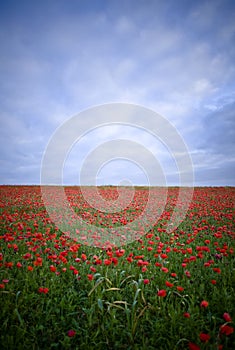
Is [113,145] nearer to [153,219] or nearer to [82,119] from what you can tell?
[82,119]

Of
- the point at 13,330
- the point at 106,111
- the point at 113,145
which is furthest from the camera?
the point at 113,145

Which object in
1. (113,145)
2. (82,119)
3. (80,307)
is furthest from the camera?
(113,145)

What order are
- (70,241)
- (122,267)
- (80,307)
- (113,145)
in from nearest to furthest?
(80,307) → (122,267) → (70,241) → (113,145)

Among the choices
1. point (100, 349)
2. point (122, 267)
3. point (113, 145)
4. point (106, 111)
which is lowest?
point (100, 349)

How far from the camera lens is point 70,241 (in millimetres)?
5797

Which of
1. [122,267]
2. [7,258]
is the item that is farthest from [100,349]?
[7,258]

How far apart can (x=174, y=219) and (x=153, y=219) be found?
2.90 feet

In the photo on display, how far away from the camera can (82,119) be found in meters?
8.81

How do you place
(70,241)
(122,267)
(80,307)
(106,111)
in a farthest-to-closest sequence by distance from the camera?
(106,111), (70,241), (122,267), (80,307)

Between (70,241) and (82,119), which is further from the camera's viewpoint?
(82,119)

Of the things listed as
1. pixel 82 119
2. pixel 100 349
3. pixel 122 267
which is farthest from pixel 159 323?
pixel 82 119

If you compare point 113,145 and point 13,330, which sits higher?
point 113,145

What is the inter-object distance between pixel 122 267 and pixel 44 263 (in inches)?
62.2

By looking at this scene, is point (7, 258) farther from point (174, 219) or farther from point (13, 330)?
point (174, 219)
